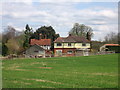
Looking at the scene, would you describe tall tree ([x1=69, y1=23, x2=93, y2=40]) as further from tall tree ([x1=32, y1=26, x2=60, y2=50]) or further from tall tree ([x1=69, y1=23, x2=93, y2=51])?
tall tree ([x1=32, y1=26, x2=60, y2=50])

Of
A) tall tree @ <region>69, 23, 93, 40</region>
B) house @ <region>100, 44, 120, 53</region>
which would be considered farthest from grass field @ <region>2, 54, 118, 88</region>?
tall tree @ <region>69, 23, 93, 40</region>

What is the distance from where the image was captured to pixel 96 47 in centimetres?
10012

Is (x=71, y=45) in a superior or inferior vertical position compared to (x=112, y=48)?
superior

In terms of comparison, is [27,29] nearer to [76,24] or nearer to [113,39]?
[76,24]

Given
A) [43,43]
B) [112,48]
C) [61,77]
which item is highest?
[43,43]

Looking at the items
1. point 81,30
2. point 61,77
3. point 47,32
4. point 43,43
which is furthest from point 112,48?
point 61,77

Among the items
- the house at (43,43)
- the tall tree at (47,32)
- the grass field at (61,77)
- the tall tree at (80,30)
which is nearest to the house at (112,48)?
the tall tree at (80,30)

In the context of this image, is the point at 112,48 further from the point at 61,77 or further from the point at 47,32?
the point at 61,77

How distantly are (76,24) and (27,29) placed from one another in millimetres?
23320

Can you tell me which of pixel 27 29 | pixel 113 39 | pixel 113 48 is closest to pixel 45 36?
pixel 27 29

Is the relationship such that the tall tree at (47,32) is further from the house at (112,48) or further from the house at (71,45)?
the house at (112,48)

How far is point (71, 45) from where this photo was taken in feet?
283

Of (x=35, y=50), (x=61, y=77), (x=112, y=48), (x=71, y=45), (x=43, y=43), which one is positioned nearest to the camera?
(x=61, y=77)

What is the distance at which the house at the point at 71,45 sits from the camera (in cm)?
8569
